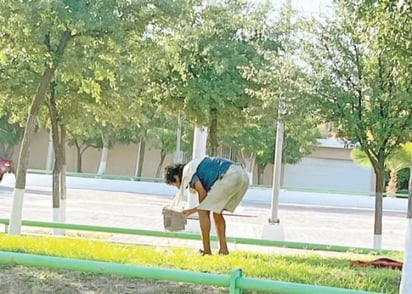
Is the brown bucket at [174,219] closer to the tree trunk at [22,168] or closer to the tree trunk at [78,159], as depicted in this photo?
the tree trunk at [22,168]

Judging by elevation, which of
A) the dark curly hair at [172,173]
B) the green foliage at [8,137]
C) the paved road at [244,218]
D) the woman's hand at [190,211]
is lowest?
the paved road at [244,218]

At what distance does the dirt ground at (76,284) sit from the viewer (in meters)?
4.84

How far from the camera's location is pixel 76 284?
4965 mm

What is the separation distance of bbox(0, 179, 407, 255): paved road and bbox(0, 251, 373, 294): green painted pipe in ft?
23.4

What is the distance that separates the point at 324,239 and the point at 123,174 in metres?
24.7

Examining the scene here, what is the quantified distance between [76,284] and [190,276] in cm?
183

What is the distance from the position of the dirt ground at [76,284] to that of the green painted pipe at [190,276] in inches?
47.8

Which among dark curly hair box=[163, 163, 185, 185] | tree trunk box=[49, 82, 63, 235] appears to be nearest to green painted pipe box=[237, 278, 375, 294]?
dark curly hair box=[163, 163, 185, 185]

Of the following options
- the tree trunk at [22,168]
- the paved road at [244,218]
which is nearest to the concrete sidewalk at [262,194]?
the paved road at [244,218]

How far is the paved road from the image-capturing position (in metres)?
17.7

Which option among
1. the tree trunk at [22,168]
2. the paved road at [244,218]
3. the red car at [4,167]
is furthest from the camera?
the red car at [4,167]

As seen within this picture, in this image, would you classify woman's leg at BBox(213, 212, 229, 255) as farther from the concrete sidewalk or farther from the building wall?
the building wall

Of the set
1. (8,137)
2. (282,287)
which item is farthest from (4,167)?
(282,287)

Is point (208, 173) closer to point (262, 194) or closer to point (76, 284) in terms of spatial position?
point (76, 284)
